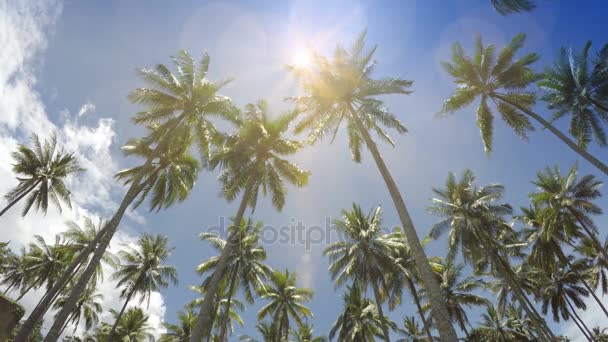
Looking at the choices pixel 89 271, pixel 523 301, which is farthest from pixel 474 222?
pixel 89 271

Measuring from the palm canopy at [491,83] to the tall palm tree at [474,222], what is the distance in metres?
7.28

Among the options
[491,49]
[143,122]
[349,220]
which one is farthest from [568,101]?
[143,122]

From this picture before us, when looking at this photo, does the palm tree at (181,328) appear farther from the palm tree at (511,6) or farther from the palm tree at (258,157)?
the palm tree at (511,6)

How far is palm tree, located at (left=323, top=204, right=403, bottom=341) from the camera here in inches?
1010

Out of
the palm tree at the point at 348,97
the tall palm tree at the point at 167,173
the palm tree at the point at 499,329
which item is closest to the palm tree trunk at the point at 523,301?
the palm tree at the point at 499,329

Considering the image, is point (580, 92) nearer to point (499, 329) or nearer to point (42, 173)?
point (499, 329)

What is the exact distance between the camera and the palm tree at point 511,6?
9.09 metres

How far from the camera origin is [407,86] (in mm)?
16562

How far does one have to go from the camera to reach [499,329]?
34156 mm

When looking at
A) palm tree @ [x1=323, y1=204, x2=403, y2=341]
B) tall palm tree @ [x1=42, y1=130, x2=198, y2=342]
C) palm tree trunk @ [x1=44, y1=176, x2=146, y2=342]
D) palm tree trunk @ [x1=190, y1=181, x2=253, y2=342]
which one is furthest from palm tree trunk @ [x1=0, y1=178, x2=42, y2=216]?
palm tree @ [x1=323, y1=204, x2=403, y2=341]

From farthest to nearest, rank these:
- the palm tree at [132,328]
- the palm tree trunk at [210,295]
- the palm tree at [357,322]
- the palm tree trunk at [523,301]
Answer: the palm tree at [132,328] → the palm tree at [357,322] → the palm tree trunk at [523,301] → the palm tree trunk at [210,295]

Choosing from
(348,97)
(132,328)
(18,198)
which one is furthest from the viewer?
(132,328)

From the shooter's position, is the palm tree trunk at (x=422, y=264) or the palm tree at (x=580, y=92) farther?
the palm tree at (x=580, y=92)

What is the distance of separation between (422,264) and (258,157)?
41.3ft
